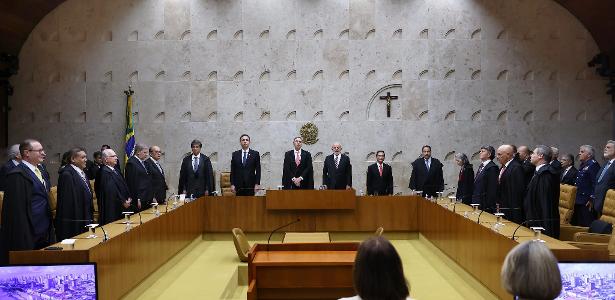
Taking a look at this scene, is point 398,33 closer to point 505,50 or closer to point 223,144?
point 505,50

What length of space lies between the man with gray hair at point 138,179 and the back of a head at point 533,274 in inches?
280

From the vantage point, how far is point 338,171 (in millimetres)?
10406

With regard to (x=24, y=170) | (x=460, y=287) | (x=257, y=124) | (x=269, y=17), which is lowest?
(x=460, y=287)

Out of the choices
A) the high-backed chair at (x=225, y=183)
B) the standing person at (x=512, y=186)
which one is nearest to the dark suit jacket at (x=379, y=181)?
the high-backed chair at (x=225, y=183)

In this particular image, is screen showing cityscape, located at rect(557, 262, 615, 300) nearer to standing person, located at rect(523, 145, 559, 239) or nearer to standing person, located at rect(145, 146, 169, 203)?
standing person, located at rect(523, 145, 559, 239)

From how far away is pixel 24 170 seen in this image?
18.2 ft

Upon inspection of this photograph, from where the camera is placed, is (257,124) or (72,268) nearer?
(72,268)

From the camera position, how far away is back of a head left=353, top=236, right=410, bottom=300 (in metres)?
2.01

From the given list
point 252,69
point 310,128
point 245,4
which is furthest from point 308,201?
point 245,4

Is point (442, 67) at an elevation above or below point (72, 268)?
above

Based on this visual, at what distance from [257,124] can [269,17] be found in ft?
7.00

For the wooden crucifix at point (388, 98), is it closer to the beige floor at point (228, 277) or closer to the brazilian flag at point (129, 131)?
the beige floor at point (228, 277)

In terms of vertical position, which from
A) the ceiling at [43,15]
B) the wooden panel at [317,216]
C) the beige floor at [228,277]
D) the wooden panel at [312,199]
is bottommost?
the beige floor at [228,277]

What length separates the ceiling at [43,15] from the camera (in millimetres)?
11283
